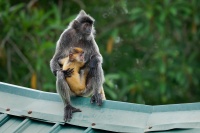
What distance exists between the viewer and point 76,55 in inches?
333

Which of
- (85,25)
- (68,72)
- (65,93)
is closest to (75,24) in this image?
(85,25)

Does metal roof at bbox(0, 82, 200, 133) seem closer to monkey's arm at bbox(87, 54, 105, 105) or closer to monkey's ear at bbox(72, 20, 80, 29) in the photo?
monkey's arm at bbox(87, 54, 105, 105)

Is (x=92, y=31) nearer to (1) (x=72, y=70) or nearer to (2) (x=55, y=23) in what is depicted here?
(1) (x=72, y=70)

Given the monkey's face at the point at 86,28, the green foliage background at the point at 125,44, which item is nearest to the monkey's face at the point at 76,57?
the monkey's face at the point at 86,28

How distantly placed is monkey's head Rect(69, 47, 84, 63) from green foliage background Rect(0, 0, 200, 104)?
16.3 feet

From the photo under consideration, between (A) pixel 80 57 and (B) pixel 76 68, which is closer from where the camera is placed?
(A) pixel 80 57

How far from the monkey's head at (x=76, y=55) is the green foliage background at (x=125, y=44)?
4.96m

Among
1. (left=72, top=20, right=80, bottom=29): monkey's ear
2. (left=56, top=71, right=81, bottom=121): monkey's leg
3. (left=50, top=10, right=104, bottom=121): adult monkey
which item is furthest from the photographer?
(left=72, top=20, right=80, bottom=29): monkey's ear

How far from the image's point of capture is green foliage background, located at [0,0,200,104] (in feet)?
46.1

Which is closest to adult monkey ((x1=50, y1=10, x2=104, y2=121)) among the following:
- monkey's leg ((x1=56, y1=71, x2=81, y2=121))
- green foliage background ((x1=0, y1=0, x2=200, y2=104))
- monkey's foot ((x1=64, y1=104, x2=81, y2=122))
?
monkey's leg ((x1=56, y1=71, x2=81, y2=121))

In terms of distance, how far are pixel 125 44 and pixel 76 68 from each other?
7985 mm

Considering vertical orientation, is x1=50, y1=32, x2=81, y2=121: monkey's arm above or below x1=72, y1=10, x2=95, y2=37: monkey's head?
below

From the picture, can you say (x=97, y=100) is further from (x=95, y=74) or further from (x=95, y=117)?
(x=95, y=74)

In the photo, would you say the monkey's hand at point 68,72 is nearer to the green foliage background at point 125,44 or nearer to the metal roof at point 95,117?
the metal roof at point 95,117
